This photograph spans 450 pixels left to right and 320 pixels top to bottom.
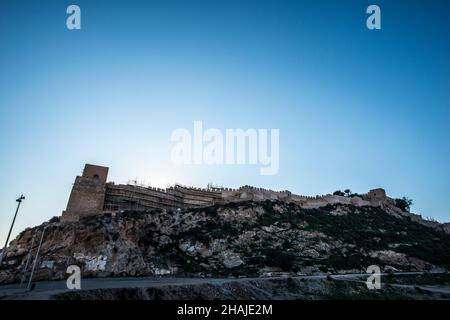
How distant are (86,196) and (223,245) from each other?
19970mm

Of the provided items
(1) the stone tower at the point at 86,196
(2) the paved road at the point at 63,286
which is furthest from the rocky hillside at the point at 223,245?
(2) the paved road at the point at 63,286

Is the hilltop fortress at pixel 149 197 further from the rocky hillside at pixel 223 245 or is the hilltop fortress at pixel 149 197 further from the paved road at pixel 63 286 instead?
the paved road at pixel 63 286

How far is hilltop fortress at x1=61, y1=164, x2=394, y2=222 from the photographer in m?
39.2

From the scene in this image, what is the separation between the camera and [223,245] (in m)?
38.0

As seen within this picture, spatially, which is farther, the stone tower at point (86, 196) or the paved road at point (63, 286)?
the stone tower at point (86, 196)

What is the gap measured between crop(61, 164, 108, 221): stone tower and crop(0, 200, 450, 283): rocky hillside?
227cm

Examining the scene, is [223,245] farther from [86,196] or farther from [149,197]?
[86,196]

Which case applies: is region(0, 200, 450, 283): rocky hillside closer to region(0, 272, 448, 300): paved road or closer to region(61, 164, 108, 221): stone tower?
region(61, 164, 108, 221): stone tower

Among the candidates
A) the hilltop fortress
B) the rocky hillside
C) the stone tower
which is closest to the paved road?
the rocky hillside

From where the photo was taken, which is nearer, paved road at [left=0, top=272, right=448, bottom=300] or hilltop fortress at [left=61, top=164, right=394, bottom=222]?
paved road at [left=0, top=272, right=448, bottom=300]

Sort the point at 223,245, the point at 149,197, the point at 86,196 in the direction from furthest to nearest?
the point at 149,197 < the point at 86,196 < the point at 223,245

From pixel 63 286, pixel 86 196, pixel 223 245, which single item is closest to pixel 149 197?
pixel 86 196

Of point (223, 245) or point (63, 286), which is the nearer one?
point (63, 286)

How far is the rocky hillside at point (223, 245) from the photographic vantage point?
103ft
